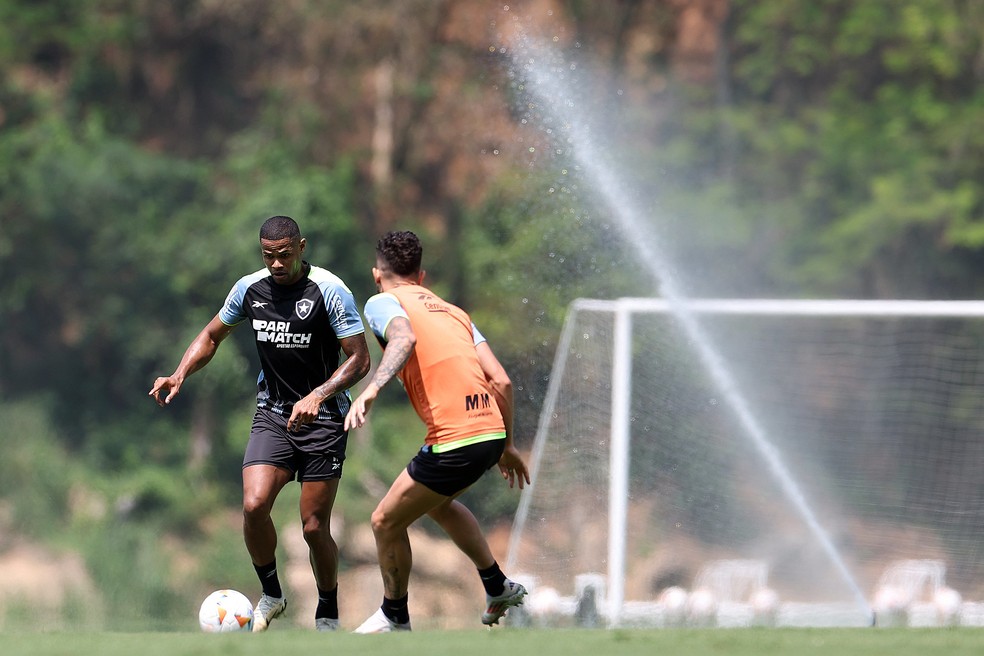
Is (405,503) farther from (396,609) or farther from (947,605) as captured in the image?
(947,605)

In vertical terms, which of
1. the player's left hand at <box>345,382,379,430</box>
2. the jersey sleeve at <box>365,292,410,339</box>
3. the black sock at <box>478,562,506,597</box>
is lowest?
the black sock at <box>478,562,506,597</box>

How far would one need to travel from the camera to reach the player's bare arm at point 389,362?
648 centimetres

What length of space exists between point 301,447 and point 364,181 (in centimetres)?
2234

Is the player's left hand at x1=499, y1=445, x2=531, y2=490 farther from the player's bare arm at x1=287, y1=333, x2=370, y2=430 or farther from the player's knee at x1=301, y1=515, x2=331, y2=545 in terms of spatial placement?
the player's knee at x1=301, y1=515, x2=331, y2=545

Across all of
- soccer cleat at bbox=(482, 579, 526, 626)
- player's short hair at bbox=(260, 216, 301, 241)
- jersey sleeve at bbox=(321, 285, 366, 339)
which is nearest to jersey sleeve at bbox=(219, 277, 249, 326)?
player's short hair at bbox=(260, 216, 301, 241)

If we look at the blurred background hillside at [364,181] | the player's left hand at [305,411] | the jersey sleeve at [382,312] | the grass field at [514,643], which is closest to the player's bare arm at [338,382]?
the player's left hand at [305,411]

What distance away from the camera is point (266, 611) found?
7430 millimetres

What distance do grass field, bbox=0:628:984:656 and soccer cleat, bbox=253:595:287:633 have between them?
0.85m

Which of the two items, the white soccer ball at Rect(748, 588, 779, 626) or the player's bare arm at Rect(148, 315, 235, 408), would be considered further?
the white soccer ball at Rect(748, 588, 779, 626)

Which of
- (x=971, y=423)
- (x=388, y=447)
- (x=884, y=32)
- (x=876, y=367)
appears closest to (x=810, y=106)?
(x=884, y=32)

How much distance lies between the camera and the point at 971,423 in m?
15.9

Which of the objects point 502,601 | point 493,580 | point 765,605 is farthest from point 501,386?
point 765,605

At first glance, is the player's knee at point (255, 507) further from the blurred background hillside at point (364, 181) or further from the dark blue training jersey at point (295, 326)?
the blurred background hillside at point (364, 181)

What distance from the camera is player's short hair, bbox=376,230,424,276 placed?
7098mm
